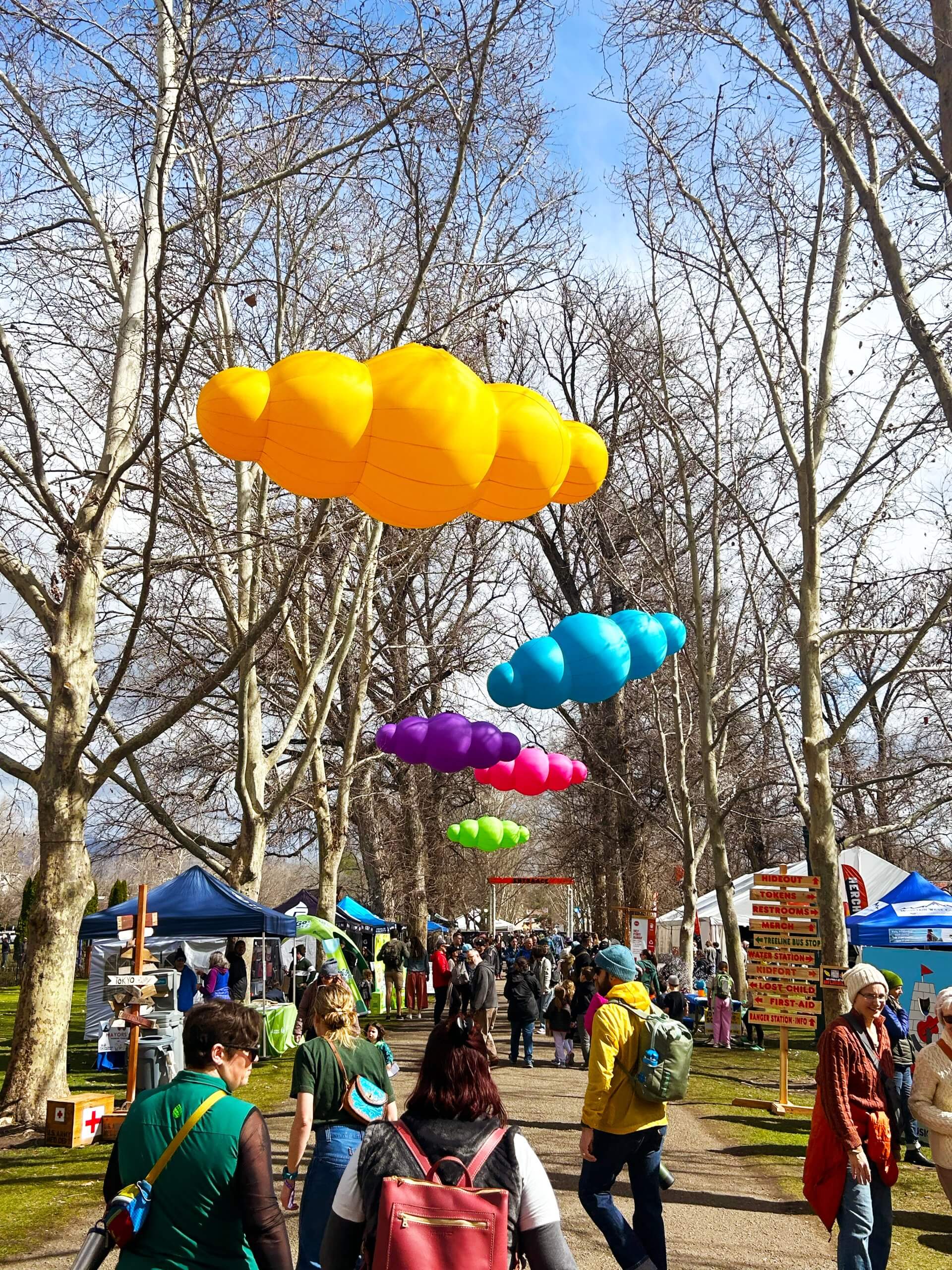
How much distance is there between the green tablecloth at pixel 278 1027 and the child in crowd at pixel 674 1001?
5511mm

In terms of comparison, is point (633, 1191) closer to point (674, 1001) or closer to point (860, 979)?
point (860, 979)

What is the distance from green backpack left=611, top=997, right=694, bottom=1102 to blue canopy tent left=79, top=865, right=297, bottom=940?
35.4 feet

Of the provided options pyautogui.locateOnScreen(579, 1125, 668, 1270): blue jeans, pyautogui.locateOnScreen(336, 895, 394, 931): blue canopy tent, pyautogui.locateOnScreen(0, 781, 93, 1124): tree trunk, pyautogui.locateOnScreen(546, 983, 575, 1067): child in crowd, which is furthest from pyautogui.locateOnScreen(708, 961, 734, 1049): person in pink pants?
pyautogui.locateOnScreen(579, 1125, 668, 1270): blue jeans

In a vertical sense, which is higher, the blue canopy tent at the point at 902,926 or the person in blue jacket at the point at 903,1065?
the blue canopy tent at the point at 902,926

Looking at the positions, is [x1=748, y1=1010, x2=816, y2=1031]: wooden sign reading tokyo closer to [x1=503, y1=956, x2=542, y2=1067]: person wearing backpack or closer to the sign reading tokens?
the sign reading tokens

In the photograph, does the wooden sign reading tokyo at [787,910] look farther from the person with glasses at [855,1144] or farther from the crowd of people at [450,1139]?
the person with glasses at [855,1144]

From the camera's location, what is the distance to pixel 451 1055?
2.90 metres

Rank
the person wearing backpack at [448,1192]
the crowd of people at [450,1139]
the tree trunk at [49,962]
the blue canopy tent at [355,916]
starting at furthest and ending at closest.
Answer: the blue canopy tent at [355,916] → the tree trunk at [49,962] → the crowd of people at [450,1139] → the person wearing backpack at [448,1192]

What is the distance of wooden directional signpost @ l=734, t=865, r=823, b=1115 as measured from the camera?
40.2 ft

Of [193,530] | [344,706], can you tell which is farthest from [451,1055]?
[344,706]

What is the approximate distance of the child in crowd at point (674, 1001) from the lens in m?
16.7

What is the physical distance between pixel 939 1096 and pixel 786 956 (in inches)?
288


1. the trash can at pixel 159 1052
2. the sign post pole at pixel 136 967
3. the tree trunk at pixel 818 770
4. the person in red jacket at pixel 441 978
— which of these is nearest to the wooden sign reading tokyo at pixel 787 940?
the tree trunk at pixel 818 770

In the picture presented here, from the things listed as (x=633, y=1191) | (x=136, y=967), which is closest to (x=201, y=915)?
(x=136, y=967)
